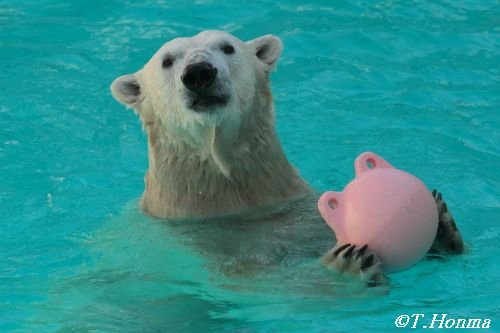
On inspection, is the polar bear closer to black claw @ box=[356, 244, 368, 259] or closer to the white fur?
the white fur

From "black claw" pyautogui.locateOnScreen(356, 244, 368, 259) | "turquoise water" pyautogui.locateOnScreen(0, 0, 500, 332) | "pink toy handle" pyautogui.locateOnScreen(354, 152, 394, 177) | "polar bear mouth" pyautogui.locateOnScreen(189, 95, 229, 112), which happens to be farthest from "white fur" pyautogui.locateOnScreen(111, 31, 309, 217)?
"black claw" pyautogui.locateOnScreen(356, 244, 368, 259)

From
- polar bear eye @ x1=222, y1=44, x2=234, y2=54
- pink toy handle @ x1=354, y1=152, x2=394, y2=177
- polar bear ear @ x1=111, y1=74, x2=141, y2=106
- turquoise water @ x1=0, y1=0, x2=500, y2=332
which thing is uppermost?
polar bear eye @ x1=222, y1=44, x2=234, y2=54

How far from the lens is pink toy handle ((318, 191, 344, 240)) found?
16.6 feet

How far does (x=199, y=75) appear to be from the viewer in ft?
17.7

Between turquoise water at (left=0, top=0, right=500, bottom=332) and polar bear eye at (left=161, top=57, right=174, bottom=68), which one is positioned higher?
polar bear eye at (left=161, top=57, right=174, bottom=68)

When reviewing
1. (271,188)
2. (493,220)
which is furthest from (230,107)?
(493,220)

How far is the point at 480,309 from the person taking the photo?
5219 millimetres

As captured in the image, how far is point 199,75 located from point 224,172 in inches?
24.9

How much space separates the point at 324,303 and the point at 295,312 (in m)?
0.14

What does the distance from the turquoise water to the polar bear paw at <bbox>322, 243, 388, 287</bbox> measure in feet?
0.27

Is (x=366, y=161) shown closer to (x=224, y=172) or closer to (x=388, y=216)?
(x=388, y=216)

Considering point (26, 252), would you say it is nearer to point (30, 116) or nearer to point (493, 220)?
point (30, 116)

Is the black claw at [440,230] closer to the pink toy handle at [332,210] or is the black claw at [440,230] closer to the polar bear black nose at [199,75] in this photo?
the pink toy handle at [332,210]

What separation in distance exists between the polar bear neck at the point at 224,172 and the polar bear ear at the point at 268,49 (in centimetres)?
32
